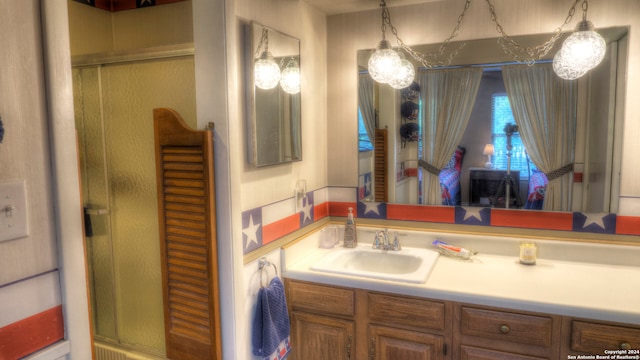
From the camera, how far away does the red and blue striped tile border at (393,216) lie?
195 cm

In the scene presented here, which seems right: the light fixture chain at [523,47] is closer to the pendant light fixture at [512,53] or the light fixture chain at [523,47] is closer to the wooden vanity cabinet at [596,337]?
the pendant light fixture at [512,53]

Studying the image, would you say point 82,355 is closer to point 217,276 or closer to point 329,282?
point 217,276

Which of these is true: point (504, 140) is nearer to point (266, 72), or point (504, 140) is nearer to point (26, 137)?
point (266, 72)

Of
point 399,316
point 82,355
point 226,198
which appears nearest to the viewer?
point 82,355

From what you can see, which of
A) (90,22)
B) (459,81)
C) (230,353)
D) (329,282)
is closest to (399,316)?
(329,282)

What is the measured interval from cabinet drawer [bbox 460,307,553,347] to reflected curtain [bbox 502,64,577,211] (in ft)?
2.24

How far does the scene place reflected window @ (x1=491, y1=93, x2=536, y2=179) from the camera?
7.09 ft

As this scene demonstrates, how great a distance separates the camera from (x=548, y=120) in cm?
211

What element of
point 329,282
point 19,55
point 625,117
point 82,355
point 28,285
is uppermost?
point 19,55

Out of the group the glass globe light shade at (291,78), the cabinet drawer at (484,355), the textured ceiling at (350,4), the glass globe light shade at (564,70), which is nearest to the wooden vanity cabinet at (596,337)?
the cabinet drawer at (484,355)

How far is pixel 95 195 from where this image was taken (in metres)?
2.37

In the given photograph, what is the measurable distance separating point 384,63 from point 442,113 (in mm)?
Result: 415

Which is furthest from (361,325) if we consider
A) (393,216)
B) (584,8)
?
(584,8)

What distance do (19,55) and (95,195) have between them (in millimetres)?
1556
